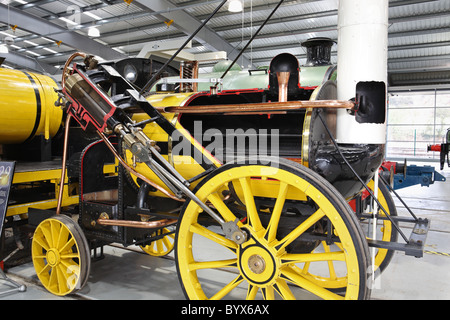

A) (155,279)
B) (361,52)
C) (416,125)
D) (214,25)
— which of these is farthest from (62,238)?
(416,125)

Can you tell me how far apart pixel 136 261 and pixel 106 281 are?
0.54m

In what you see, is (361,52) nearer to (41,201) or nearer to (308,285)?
(308,285)

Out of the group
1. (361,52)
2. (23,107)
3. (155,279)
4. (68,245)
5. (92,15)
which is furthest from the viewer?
(92,15)

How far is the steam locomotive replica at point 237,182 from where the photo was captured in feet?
6.45

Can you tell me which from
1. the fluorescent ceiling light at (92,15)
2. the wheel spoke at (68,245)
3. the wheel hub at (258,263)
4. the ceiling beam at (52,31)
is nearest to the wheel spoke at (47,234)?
the wheel spoke at (68,245)

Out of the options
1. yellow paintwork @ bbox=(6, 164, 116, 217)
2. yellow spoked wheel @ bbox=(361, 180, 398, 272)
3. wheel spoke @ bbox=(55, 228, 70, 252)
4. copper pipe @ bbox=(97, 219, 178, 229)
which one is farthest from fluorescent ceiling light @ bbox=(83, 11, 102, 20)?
yellow spoked wheel @ bbox=(361, 180, 398, 272)

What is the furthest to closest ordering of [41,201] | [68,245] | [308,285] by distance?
[41,201]
[68,245]
[308,285]

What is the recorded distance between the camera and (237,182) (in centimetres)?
229

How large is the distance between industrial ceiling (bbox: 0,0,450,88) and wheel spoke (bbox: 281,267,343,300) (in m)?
6.59

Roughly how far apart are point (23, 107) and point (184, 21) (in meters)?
6.40

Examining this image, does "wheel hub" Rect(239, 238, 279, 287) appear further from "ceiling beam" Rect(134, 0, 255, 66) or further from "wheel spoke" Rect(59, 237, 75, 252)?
"ceiling beam" Rect(134, 0, 255, 66)

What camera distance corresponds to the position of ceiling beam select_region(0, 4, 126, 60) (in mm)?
9367
